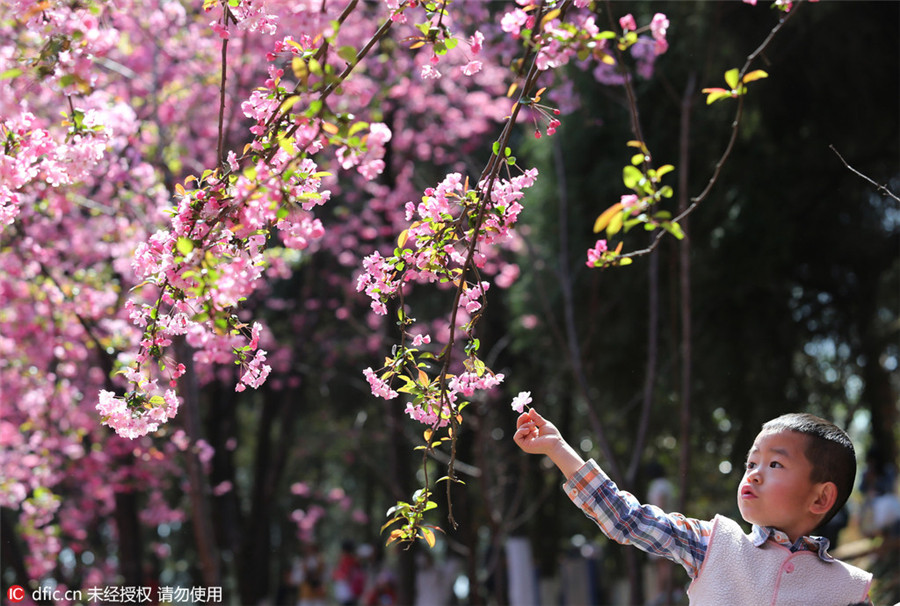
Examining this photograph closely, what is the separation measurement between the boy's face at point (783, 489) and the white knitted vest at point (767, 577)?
6cm

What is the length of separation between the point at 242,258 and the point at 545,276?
636 cm

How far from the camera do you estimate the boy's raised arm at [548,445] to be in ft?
7.43

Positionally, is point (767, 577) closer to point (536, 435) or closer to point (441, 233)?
point (536, 435)

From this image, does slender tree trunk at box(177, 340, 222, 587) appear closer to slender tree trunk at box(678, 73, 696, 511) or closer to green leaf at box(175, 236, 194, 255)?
slender tree trunk at box(678, 73, 696, 511)

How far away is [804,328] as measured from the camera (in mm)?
8398

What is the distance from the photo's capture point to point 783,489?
2.25 metres

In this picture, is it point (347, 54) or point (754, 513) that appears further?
point (754, 513)

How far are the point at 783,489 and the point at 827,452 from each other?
0.13 metres

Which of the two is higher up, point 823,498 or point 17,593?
point 17,593

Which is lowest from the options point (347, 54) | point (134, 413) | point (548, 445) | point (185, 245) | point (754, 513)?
point (754, 513)

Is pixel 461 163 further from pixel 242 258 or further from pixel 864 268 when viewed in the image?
pixel 242 258

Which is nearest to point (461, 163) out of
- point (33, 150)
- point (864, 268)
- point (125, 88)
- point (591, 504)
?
point (125, 88)

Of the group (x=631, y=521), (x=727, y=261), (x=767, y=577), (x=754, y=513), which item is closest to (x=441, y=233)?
(x=631, y=521)

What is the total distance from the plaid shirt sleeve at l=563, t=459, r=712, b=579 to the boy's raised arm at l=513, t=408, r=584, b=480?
0.02 meters
